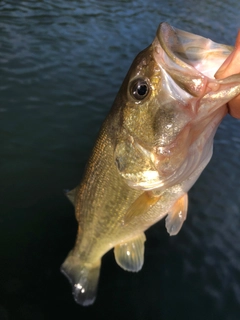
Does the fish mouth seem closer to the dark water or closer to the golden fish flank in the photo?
the golden fish flank

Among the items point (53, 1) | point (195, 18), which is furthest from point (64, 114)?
point (195, 18)

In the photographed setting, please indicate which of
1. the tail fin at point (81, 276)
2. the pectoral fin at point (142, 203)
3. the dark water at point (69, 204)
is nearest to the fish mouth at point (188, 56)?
the pectoral fin at point (142, 203)

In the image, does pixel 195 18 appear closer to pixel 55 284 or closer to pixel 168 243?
pixel 168 243

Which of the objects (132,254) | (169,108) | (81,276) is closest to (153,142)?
(169,108)

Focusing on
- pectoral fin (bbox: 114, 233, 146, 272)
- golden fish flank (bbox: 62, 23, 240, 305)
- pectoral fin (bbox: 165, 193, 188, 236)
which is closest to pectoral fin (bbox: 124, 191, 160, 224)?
golden fish flank (bbox: 62, 23, 240, 305)

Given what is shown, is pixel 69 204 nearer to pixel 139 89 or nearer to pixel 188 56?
pixel 139 89
